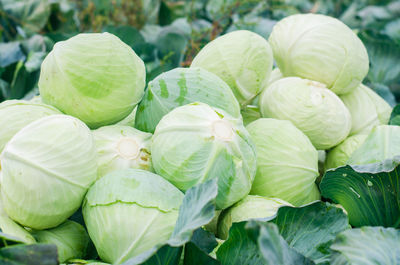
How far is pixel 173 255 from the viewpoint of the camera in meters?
1.00

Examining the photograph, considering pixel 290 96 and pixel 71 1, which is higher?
pixel 290 96

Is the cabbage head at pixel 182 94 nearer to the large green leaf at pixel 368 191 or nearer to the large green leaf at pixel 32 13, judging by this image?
the large green leaf at pixel 368 191

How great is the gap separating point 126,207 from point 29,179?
0.26m

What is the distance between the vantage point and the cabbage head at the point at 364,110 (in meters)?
1.91

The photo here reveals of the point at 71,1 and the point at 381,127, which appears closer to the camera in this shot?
the point at 381,127

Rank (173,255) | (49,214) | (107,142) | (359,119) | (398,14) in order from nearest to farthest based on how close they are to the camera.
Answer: (173,255) < (49,214) < (107,142) < (359,119) < (398,14)

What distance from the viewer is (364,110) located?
194 centimetres

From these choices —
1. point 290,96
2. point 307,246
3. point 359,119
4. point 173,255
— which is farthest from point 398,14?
point 173,255

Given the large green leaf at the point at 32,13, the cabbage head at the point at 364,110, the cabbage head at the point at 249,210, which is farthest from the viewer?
the large green leaf at the point at 32,13

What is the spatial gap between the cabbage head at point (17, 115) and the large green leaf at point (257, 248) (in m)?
0.70

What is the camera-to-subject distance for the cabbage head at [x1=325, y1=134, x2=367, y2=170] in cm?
171

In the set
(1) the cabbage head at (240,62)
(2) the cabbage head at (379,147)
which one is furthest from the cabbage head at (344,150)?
(1) the cabbage head at (240,62)

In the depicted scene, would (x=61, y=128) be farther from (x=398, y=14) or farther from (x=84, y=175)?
(x=398, y=14)

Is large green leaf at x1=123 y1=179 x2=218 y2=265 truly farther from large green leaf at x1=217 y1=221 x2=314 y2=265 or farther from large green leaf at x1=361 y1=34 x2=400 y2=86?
large green leaf at x1=361 y1=34 x2=400 y2=86
